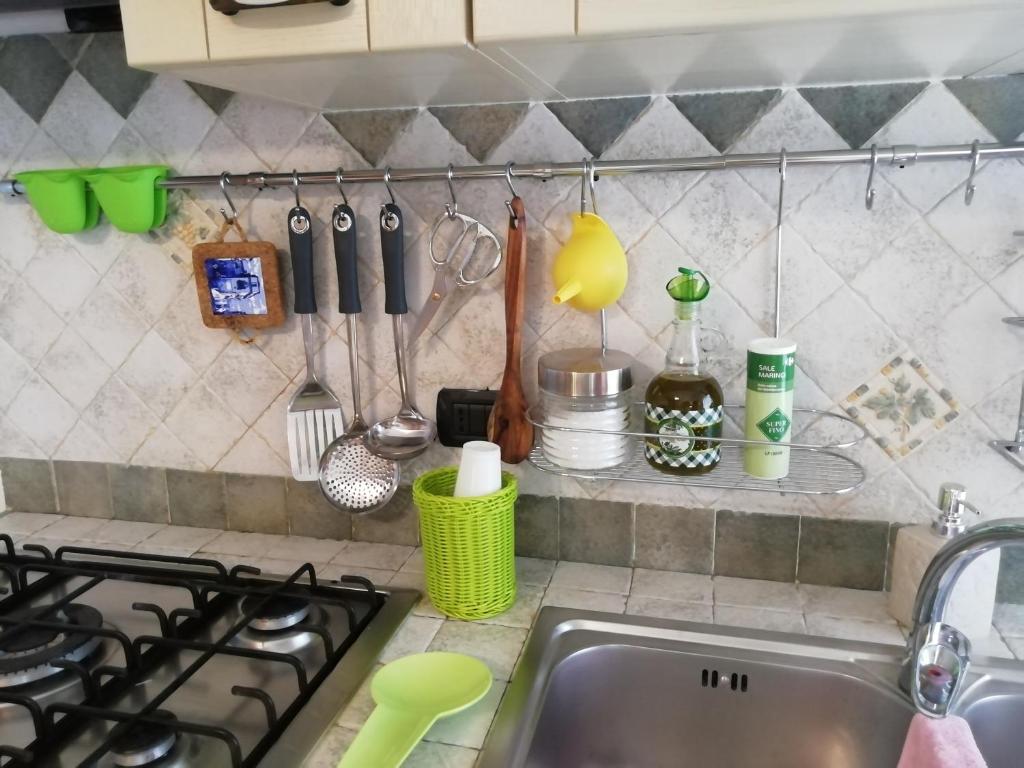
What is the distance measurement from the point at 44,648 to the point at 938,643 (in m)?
1.02

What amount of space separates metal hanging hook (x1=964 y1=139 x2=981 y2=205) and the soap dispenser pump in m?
0.34

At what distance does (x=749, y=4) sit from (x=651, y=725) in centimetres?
81

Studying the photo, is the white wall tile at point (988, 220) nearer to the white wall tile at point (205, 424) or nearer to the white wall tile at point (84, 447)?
the white wall tile at point (205, 424)

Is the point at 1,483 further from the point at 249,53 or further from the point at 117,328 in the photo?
Answer: the point at 249,53

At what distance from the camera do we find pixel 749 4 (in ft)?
2.08

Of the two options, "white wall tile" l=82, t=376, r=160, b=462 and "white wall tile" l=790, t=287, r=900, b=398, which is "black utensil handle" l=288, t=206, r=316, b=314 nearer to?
"white wall tile" l=82, t=376, r=160, b=462

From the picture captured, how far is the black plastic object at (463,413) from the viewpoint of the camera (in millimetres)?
→ 1128

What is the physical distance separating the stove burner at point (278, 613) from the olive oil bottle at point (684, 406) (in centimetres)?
50

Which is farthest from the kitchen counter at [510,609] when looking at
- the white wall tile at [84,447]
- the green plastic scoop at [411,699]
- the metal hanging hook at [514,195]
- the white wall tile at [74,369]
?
the metal hanging hook at [514,195]

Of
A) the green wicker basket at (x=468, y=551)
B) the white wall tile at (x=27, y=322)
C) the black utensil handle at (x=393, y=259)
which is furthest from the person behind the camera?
the white wall tile at (x=27, y=322)

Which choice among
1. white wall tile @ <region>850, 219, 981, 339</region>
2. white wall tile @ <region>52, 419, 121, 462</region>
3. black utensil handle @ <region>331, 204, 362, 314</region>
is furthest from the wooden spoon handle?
white wall tile @ <region>52, 419, 121, 462</region>

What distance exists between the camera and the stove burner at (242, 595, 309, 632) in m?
0.98

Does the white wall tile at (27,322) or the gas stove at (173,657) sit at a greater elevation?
the white wall tile at (27,322)

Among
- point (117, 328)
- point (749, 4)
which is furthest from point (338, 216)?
point (749, 4)
